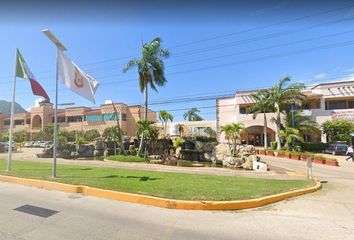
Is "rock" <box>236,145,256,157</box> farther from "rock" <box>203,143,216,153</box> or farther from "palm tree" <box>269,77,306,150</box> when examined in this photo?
"palm tree" <box>269,77,306,150</box>

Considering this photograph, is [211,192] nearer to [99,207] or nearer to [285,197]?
[285,197]

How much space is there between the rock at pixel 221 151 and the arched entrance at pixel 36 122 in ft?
204

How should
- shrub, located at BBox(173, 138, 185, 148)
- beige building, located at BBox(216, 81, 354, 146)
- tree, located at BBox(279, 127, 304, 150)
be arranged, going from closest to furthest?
1. shrub, located at BBox(173, 138, 185, 148)
2. tree, located at BBox(279, 127, 304, 150)
3. beige building, located at BBox(216, 81, 354, 146)

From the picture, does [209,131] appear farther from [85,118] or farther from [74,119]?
[74,119]

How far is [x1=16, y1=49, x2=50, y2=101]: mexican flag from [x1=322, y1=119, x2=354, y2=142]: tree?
119 feet

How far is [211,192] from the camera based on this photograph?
29.4ft

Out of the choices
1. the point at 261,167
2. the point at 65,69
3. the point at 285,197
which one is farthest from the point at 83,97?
the point at 261,167

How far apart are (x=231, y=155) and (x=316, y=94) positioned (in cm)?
2372

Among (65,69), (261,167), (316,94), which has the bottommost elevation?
(261,167)

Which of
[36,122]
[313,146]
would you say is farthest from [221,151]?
[36,122]

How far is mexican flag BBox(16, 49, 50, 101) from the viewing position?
46.4ft

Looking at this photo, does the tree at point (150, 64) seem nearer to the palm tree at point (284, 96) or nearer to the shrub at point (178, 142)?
the shrub at point (178, 142)

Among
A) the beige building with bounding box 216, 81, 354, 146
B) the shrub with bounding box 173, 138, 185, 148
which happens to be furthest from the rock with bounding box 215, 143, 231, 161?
the beige building with bounding box 216, 81, 354, 146

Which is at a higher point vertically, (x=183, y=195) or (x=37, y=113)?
(x=37, y=113)
